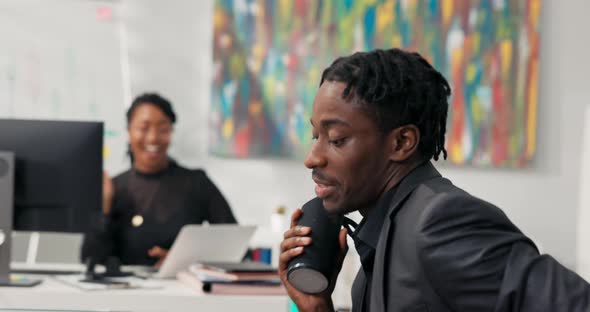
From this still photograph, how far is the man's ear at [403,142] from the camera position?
55.1 inches

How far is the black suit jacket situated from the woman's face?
2.78 m

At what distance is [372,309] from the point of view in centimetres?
134

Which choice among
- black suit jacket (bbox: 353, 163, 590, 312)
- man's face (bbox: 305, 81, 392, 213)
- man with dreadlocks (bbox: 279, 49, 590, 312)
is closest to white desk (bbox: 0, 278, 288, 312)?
man with dreadlocks (bbox: 279, 49, 590, 312)

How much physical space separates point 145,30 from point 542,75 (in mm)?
2015

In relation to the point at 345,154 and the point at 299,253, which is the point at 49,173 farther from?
the point at 345,154

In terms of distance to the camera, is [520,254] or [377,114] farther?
[377,114]

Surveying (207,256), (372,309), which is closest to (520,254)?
(372,309)

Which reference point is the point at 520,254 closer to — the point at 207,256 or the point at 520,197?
the point at 207,256

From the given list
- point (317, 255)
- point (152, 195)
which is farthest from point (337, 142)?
point (152, 195)

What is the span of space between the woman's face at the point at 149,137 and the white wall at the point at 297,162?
1.58ft

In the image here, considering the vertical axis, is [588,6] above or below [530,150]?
above

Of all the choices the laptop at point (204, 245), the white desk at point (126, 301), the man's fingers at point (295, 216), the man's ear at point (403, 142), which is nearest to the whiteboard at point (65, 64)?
the laptop at point (204, 245)

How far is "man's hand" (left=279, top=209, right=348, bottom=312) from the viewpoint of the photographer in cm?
167

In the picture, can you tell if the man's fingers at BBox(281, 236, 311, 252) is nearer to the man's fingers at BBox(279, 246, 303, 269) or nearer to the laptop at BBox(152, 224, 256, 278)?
the man's fingers at BBox(279, 246, 303, 269)
